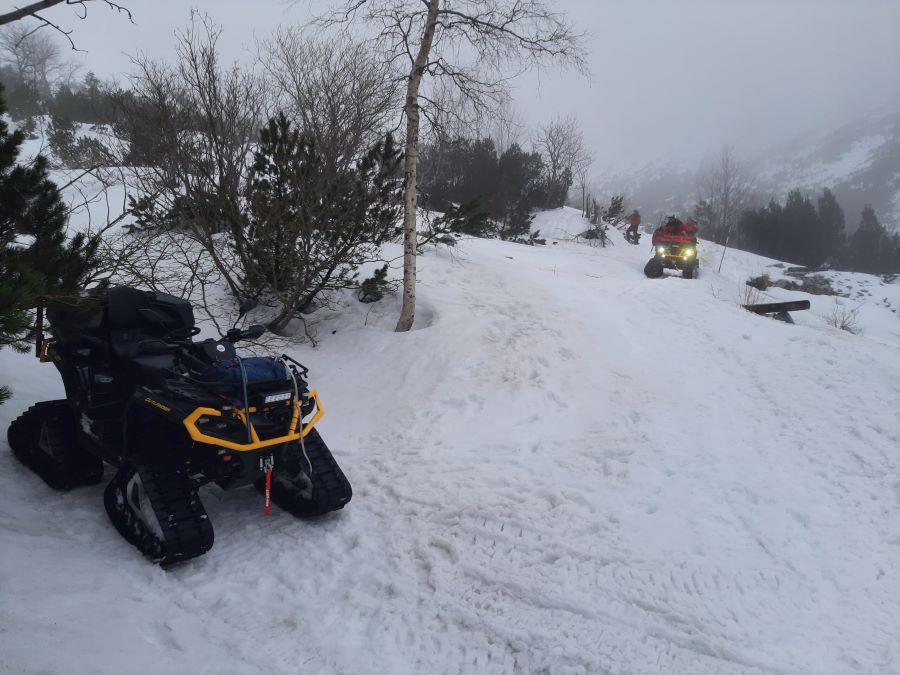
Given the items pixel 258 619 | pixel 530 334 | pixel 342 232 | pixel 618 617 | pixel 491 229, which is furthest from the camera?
pixel 491 229

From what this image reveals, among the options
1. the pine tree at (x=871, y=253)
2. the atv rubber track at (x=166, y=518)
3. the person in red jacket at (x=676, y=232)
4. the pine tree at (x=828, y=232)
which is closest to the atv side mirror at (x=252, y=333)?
the atv rubber track at (x=166, y=518)

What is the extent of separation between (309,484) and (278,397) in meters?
0.95

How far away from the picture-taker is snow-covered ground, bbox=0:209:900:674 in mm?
2957

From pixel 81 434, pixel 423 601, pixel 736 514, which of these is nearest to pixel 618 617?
pixel 423 601

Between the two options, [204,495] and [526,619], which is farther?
[204,495]

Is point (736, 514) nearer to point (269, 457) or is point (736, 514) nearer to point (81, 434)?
point (269, 457)

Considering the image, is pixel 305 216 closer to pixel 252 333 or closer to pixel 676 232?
pixel 252 333

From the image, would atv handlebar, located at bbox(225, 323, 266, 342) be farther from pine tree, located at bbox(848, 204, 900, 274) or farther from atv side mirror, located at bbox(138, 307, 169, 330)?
pine tree, located at bbox(848, 204, 900, 274)

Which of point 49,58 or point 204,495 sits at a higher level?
point 49,58

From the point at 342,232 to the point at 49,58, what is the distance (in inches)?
1985

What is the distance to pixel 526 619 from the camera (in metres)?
3.25

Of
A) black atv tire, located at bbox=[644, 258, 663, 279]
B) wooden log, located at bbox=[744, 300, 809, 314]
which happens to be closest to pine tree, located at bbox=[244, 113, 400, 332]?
wooden log, located at bbox=[744, 300, 809, 314]

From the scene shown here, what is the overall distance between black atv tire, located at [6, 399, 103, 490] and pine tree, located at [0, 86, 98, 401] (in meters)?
0.58

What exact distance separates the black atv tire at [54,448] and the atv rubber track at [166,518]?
0.71m
